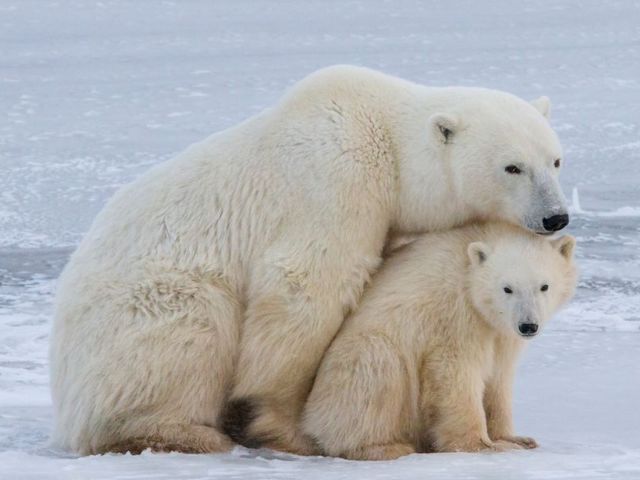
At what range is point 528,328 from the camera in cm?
427

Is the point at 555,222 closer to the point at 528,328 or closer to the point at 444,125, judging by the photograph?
the point at 528,328

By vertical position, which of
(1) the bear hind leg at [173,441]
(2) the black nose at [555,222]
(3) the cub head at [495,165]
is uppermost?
(3) the cub head at [495,165]

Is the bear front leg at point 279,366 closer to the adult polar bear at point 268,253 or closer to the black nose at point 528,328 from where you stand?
the adult polar bear at point 268,253

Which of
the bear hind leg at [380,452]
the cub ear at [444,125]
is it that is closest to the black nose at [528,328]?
the bear hind leg at [380,452]

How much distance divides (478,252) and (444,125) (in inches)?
18.6

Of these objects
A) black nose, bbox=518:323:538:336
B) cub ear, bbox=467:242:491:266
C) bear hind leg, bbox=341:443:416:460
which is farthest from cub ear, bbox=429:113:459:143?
bear hind leg, bbox=341:443:416:460

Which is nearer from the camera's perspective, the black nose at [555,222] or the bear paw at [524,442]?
the black nose at [555,222]

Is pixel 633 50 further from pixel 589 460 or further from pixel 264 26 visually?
pixel 589 460

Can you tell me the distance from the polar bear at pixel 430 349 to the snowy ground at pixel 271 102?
18 cm

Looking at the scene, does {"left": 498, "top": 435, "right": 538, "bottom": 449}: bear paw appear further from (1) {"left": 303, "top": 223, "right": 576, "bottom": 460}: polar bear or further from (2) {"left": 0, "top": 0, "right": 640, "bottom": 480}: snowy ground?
(2) {"left": 0, "top": 0, "right": 640, "bottom": 480}: snowy ground

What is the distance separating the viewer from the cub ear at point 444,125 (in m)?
4.41

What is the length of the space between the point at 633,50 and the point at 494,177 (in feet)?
32.1

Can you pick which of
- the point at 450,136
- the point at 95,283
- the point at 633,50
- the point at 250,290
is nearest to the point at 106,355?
the point at 95,283

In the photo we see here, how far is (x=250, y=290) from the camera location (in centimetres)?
448
